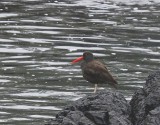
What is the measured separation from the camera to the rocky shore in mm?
9992

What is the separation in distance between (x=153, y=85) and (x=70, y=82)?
982cm

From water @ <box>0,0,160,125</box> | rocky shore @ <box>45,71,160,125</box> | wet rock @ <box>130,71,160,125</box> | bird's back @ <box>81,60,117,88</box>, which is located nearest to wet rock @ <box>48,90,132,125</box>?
rocky shore @ <box>45,71,160,125</box>

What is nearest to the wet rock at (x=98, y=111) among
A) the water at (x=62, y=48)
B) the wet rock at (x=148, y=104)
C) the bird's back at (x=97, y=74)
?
the wet rock at (x=148, y=104)

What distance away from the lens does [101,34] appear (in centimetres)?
2986

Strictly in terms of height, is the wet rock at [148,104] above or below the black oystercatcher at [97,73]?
above

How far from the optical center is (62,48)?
86.8 feet

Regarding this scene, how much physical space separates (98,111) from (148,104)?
856 millimetres

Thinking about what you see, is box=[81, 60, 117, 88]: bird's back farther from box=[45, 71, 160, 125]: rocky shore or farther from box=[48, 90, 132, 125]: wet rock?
box=[48, 90, 132, 125]: wet rock

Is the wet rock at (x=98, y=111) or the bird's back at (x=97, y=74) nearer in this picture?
the wet rock at (x=98, y=111)

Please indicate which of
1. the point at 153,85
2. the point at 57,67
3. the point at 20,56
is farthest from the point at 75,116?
the point at 20,56

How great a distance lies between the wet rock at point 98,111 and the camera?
32.8 feet

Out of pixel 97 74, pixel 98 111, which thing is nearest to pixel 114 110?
pixel 98 111

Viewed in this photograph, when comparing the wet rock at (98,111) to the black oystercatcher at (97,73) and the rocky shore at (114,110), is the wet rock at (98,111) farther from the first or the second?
the black oystercatcher at (97,73)

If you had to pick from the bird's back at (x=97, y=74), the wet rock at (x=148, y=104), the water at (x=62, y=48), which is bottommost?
the water at (x=62, y=48)
